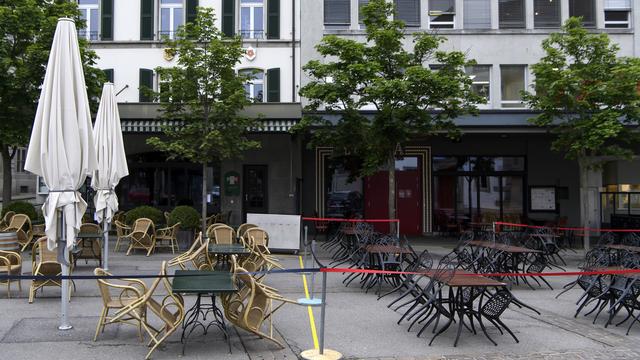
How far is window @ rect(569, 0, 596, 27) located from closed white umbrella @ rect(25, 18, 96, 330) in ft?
64.9

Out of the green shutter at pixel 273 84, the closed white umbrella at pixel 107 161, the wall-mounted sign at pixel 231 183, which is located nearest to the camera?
the closed white umbrella at pixel 107 161

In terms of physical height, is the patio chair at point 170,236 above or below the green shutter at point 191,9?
below

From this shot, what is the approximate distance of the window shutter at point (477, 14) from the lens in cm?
2141

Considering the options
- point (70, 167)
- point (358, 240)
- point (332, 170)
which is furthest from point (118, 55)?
point (70, 167)

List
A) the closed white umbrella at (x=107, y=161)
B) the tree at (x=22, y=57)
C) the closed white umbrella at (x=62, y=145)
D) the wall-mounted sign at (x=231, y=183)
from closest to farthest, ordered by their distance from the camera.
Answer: the closed white umbrella at (x=62, y=145), the closed white umbrella at (x=107, y=161), the tree at (x=22, y=57), the wall-mounted sign at (x=231, y=183)

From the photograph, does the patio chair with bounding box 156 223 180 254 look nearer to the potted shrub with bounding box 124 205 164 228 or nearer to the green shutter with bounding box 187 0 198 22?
the potted shrub with bounding box 124 205 164 228

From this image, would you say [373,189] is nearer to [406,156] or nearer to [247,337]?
[406,156]

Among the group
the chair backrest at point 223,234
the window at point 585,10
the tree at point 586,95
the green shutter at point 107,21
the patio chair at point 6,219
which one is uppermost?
the window at point 585,10

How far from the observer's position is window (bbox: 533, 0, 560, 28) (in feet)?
70.4

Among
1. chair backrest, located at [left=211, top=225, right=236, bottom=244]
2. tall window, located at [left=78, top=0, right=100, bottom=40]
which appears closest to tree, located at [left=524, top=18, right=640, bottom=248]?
chair backrest, located at [left=211, top=225, right=236, bottom=244]

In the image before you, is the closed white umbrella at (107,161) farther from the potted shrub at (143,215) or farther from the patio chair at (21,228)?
the potted shrub at (143,215)

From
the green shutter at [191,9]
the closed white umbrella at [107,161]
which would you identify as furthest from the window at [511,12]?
the closed white umbrella at [107,161]

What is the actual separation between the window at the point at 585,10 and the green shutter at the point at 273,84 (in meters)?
11.8

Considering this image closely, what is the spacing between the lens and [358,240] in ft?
41.6
